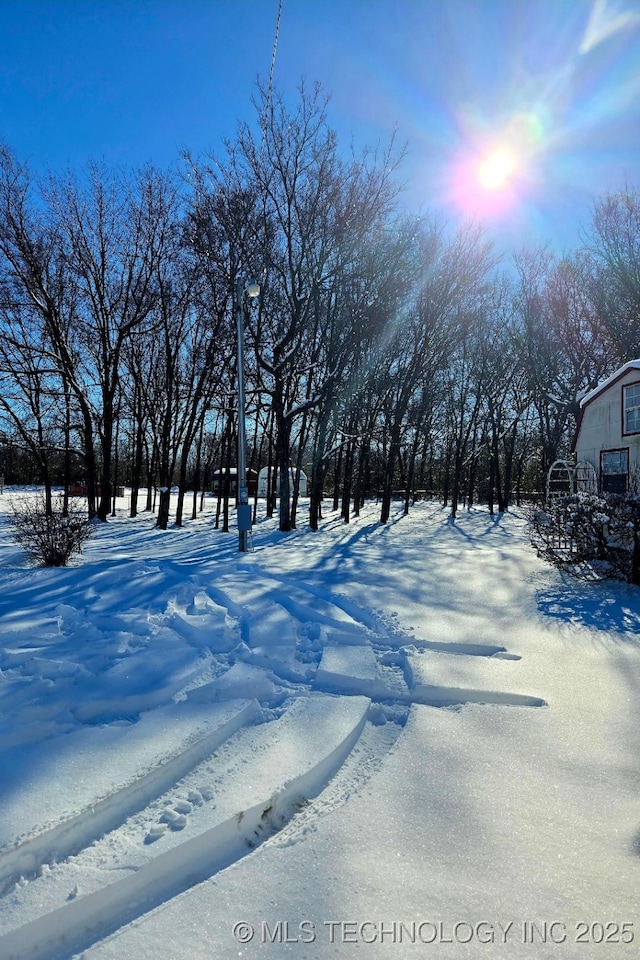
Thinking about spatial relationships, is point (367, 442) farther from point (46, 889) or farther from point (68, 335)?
point (46, 889)

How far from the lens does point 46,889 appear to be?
190cm

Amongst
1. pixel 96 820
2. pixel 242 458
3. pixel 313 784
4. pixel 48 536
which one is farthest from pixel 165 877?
pixel 242 458

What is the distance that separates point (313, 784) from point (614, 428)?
14.4 metres

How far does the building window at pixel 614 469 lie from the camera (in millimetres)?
13766

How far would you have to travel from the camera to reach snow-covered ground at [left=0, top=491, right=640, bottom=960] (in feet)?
6.00

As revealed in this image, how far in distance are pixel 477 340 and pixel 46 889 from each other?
28.3 meters

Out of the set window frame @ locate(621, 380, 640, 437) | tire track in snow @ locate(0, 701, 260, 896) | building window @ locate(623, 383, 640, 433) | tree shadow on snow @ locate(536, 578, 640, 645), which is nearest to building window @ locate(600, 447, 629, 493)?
window frame @ locate(621, 380, 640, 437)

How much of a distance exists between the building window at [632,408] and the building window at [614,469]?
24.7 inches

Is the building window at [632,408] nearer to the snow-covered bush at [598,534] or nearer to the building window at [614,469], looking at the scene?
the building window at [614,469]

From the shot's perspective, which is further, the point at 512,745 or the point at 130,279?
the point at 130,279

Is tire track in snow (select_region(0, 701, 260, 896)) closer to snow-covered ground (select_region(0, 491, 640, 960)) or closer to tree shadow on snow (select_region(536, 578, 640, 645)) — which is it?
snow-covered ground (select_region(0, 491, 640, 960))

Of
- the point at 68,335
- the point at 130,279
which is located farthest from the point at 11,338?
the point at 130,279

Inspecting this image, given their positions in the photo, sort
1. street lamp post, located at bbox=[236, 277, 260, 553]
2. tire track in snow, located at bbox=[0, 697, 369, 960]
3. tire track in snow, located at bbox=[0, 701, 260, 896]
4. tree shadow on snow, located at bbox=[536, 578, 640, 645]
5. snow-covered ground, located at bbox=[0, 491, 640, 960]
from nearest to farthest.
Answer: tire track in snow, located at bbox=[0, 697, 369, 960] → snow-covered ground, located at bbox=[0, 491, 640, 960] → tire track in snow, located at bbox=[0, 701, 260, 896] → tree shadow on snow, located at bbox=[536, 578, 640, 645] → street lamp post, located at bbox=[236, 277, 260, 553]

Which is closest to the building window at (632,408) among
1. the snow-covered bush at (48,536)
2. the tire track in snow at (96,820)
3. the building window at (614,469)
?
the building window at (614,469)
